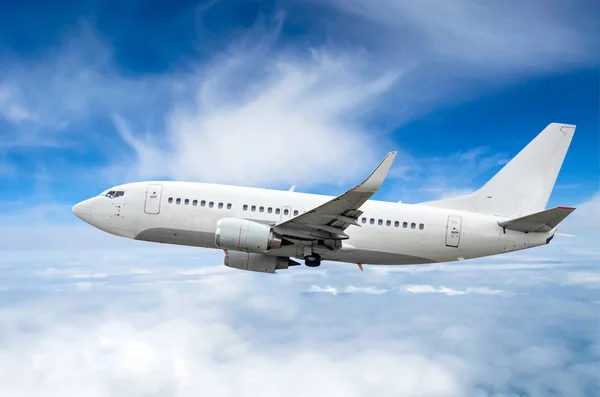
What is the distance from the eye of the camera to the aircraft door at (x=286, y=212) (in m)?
23.9

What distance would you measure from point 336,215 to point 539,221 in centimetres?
958

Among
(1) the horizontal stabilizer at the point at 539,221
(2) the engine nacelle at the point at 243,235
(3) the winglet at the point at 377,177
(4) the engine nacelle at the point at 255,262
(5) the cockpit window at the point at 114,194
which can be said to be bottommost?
(4) the engine nacelle at the point at 255,262

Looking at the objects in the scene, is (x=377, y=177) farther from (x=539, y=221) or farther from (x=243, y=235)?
(x=539, y=221)

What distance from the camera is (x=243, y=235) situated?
21.9 m

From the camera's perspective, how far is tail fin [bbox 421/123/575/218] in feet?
85.0

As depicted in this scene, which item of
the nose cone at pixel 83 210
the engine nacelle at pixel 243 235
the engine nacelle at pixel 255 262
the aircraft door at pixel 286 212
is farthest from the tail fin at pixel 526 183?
the nose cone at pixel 83 210

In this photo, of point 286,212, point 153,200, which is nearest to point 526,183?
point 286,212

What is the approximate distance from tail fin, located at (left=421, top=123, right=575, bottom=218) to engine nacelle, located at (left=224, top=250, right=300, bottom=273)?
27.3ft

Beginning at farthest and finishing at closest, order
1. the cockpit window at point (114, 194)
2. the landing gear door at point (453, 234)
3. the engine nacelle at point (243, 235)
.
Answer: the cockpit window at point (114, 194)
the landing gear door at point (453, 234)
the engine nacelle at point (243, 235)

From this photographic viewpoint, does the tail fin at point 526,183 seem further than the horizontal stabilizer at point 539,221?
Yes

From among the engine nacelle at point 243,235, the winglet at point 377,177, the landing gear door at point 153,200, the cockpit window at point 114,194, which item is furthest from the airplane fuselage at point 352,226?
the winglet at point 377,177

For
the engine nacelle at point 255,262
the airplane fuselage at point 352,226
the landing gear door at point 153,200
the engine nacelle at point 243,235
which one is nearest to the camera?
the engine nacelle at point 243,235

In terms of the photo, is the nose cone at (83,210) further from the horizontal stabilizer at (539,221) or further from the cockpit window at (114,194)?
the horizontal stabilizer at (539,221)

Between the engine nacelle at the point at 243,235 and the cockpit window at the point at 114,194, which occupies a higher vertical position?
A: the cockpit window at the point at 114,194
